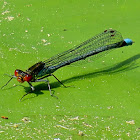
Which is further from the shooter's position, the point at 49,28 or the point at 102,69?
the point at 49,28

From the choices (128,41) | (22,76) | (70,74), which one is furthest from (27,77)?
(128,41)

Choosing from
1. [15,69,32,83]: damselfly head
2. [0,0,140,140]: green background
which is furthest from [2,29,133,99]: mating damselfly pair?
[0,0,140,140]: green background

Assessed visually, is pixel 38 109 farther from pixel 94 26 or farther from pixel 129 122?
pixel 94 26

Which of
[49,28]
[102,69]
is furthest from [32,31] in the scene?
[102,69]

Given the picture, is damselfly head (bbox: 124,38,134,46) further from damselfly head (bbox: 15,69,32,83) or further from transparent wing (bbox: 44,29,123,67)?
damselfly head (bbox: 15,69,32,83)

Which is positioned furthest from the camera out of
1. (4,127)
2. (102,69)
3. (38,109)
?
(102,69)

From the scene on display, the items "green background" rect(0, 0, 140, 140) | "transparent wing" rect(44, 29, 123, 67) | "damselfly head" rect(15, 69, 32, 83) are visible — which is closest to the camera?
"green background" rect(0, 0, 140, 140)

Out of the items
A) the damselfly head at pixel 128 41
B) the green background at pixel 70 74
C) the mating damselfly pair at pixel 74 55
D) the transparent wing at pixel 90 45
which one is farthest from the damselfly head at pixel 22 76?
the damselfly head at pixel 128 41
